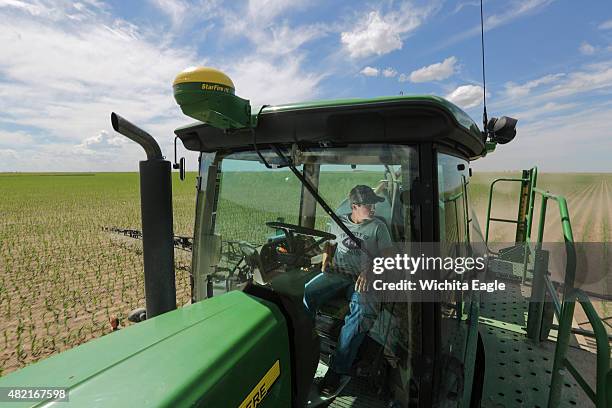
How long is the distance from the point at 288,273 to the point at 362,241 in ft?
1.57

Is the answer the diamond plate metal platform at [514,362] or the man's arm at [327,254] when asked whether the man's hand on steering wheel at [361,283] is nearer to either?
the man's arm at [327,254]

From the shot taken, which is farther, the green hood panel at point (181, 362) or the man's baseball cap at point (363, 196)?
the man's baseball cap at point (363, 196)

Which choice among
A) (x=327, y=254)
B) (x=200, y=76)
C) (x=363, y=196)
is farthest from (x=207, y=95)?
(x=327, y=254)

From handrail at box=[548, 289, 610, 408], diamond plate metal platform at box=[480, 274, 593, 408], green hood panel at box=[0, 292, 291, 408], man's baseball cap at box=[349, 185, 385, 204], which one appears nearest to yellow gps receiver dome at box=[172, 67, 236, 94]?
man's baseball cap at box=[349, 185, 385, 204]

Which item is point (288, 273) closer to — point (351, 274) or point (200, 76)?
point (351, 274)

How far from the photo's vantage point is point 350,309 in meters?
1.72

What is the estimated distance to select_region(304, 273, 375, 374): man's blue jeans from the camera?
5.49 ft

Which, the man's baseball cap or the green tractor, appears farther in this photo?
the man's baseball cap

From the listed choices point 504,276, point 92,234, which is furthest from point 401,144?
point 92,234

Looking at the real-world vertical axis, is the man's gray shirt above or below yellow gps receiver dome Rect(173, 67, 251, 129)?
below

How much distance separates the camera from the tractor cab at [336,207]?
4.62ft

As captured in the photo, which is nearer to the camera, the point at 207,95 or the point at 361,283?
the point at 207,95

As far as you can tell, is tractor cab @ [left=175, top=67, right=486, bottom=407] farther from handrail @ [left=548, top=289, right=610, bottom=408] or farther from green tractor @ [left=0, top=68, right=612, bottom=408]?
handrail @ [left=548, top=289, right=610, bottom=408]

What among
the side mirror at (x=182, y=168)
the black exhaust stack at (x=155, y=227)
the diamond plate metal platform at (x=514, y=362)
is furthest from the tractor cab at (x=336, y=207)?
the diamond plate metal platform at (x=514, y=362)
